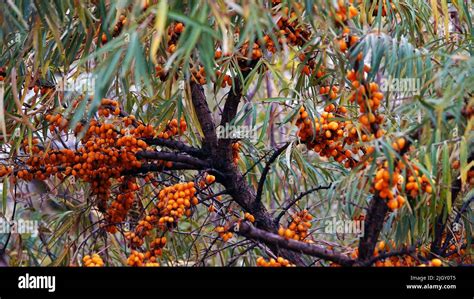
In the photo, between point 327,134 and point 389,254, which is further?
point 327,134

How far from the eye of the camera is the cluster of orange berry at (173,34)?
6.68 feet

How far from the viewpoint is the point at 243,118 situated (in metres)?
2.38

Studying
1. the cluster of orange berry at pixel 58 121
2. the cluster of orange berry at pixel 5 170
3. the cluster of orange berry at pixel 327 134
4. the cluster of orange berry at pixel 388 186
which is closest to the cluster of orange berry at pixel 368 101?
the cluster of orange berry at pixel 388 186

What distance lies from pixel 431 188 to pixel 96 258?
0.85 meters

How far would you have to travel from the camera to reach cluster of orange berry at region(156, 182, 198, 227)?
6.51 ft

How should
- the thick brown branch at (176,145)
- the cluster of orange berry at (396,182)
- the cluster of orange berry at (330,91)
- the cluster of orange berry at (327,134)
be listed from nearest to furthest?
the cluster of orange berry at (396,182) < the cluster of orange berry at (327,134) < the cluster of orange berry at (330,91) < the thick brown branch at (176,145)

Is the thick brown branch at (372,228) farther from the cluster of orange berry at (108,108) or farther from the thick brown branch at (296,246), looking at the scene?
the cluster of orange berry at (108,108)

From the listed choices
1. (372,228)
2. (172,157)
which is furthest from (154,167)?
(372,228)

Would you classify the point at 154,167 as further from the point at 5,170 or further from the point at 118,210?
the point at 5,170

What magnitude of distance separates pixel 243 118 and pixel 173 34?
0.43 metres
